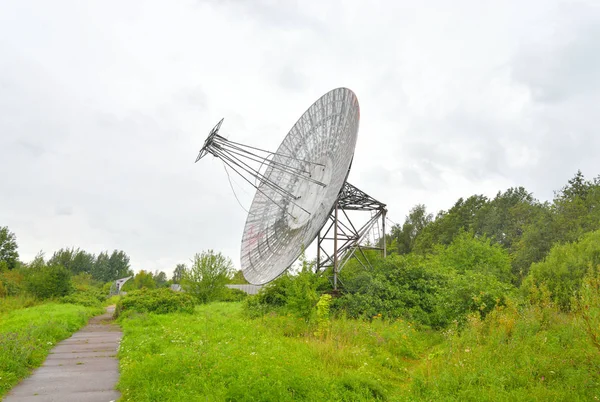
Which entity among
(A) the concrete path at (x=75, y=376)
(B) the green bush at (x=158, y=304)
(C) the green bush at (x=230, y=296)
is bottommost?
(A) the concrete path at (x=75, y=376)

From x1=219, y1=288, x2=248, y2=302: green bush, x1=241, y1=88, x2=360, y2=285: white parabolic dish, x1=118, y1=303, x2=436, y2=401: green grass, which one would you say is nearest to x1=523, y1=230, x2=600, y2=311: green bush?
x1=118, y1=303, x2=436, y2=401: green grass

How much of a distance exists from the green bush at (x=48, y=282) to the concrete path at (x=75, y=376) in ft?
48.8

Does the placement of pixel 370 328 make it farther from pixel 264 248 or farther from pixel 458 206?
pixel 458 206

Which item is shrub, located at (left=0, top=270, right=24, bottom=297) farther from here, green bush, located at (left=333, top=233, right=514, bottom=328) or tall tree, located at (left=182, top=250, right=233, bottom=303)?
green bush, located at (left=333, top=233, right=514, bottom=328)

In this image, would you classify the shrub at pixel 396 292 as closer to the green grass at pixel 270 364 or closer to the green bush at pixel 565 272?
the green grass at pixel 270 364

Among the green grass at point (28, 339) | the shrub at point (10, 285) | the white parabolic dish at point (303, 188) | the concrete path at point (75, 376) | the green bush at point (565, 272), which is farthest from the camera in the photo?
the shrub at point (10, 285)

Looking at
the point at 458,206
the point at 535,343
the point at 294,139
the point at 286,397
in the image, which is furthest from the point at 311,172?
the point at 458,206

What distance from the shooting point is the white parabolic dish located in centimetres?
1504

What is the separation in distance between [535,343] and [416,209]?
73.4 m

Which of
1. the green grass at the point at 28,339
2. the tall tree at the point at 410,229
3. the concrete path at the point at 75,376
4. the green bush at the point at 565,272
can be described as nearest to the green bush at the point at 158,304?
the green grass at the point at 28,339

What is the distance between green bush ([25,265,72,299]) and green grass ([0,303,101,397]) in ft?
27.8

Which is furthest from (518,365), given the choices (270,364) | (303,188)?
(303,188)

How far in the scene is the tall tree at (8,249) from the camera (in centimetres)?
4466

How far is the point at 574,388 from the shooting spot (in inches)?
260
